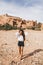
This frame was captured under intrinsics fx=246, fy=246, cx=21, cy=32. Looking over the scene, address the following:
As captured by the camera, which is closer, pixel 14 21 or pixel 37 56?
pixel 37 56

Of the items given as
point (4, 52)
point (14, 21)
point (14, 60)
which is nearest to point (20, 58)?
point (14, 60)

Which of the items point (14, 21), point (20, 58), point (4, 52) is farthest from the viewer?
point (14, 21)

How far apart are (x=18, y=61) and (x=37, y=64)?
1.09 metres

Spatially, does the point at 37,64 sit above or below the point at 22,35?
below

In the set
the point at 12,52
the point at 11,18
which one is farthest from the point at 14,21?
the point at 12,52

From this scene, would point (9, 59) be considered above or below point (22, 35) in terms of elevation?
below

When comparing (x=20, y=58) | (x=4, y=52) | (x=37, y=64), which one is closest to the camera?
(x=37, y=64)

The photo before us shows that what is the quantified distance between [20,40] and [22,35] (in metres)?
0.30

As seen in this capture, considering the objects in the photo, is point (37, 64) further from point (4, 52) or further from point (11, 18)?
point (11, 18)

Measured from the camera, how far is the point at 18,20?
66250mm

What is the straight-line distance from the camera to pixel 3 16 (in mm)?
66938

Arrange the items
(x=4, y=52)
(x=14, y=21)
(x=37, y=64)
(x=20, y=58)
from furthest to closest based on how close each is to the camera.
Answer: (x=14, y=21)
(x=4, y=52)
(x=20, y=58)
(x=37, y=64)

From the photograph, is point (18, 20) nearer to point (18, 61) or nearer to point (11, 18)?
point (11, 18)

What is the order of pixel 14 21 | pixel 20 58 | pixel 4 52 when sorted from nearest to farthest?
pixel 20 58 < pixel 4 52 < pixel 14 21
